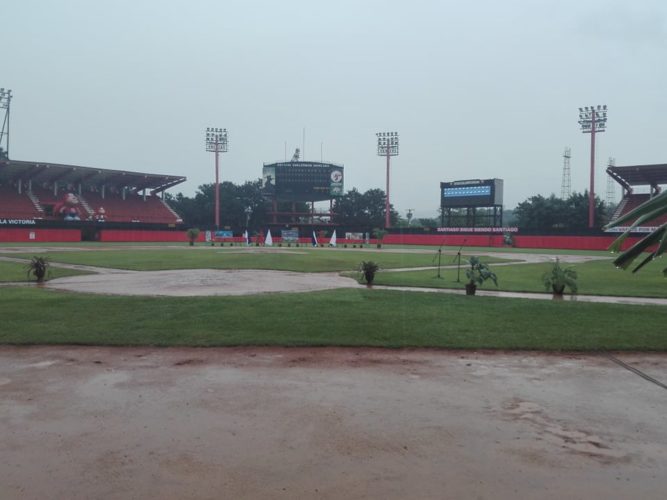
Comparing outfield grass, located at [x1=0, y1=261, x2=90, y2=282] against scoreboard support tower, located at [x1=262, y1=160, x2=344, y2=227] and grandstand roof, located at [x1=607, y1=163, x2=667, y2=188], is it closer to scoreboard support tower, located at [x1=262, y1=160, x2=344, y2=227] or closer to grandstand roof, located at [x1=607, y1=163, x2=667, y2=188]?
grandstand roof, located at [x1=607, y1=163, x2=667, y2=188]

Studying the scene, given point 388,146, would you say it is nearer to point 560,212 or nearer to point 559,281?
point 560,212

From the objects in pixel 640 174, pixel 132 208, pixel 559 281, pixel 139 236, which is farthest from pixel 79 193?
pixel 559 281

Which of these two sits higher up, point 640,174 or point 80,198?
point 640,174

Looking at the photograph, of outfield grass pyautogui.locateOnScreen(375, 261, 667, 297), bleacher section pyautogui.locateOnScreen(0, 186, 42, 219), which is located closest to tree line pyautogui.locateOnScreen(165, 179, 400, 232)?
bleacher section pyautogui.locateOnScreen(0, 186, 42, 219)

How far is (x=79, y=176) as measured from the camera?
7775 cm

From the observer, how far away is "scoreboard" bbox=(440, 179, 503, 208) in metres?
72.9

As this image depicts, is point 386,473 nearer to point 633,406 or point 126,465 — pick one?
point 126,465

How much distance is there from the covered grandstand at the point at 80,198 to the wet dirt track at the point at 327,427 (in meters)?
62.1

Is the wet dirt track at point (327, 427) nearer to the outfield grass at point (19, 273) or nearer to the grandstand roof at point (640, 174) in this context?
the outfield grass at point (19, 273)

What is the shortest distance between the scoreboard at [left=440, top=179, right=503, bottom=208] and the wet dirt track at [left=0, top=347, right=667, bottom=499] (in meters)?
67.3

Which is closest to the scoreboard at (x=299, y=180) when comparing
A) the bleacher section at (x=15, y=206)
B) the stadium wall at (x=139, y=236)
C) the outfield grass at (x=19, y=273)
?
the stadium wall at (x=139, y=236)

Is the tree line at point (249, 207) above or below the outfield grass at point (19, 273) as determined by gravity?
above

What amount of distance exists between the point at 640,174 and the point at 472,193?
20042mm

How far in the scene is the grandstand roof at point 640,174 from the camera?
215 ft
